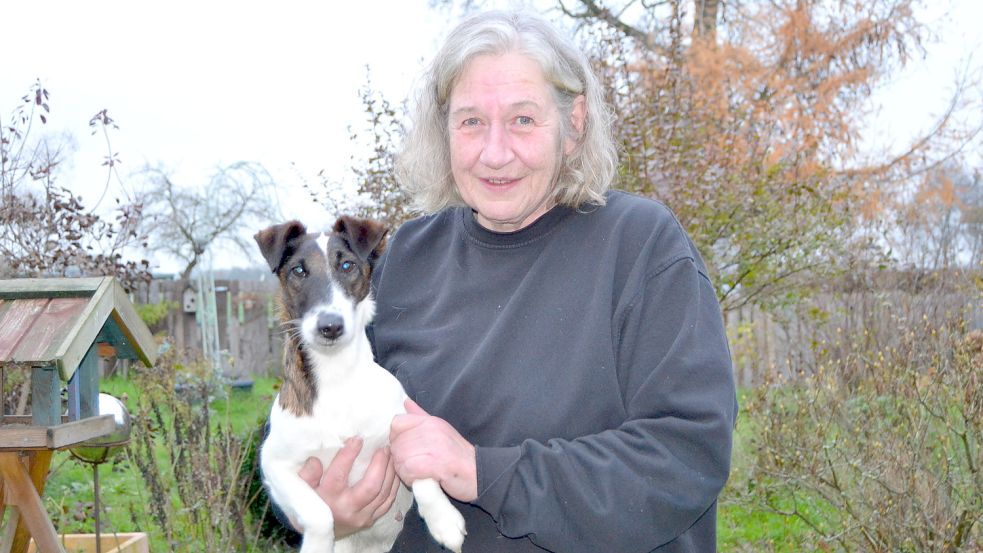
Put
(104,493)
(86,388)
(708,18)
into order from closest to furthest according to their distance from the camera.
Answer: (86,388)
(104,493)
(708,18)

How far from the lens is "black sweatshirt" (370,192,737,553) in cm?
215

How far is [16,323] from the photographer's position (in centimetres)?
288

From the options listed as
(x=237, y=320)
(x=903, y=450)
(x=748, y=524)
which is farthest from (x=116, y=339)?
(x=237, y=320)

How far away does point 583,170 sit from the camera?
9.00ft

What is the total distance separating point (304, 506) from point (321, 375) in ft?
1.32

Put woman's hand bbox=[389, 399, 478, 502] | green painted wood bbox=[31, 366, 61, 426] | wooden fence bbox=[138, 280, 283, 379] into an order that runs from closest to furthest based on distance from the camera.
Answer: woman's hand bbox=[389, 399, 478, 502] → green painted wood bbox=[31, 366, 61, 426] → wooden fence bbox=[138, 280, 283, 379]

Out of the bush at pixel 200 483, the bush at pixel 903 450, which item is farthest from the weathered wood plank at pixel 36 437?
the bush at pixel 903 450

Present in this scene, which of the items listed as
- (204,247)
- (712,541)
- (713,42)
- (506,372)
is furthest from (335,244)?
(713,42)

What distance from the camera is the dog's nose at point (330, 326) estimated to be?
Answer: 254 centimetres

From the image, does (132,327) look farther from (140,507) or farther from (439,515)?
(140,507)

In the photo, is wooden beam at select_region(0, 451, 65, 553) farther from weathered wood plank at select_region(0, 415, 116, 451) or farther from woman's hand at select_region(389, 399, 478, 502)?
woman's hand at select_region(389, 399, 478, 502)

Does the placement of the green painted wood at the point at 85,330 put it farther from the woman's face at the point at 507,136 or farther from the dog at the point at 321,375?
the woman's face at the point at 507,136

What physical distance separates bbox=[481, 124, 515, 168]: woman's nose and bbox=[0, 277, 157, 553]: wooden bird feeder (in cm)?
142

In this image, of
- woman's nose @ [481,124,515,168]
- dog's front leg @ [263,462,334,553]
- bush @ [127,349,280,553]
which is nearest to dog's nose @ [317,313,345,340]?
dog's front leg @ [263,462,334,553]
